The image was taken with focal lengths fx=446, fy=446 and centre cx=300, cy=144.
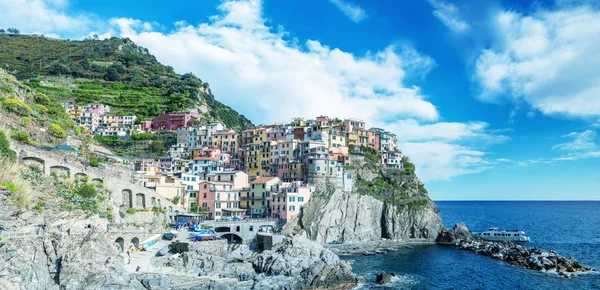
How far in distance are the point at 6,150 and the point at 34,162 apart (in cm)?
489

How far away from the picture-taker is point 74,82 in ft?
476

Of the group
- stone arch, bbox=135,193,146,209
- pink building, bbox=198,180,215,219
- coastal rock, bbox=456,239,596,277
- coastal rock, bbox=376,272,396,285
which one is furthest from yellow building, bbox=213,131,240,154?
coastal rock, bbox=376,272,396,285

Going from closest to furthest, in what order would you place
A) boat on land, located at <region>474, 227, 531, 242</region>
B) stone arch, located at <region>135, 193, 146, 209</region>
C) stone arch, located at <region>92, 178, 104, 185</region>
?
stone arch, located at <region>92, 178, 104, 185</region> < stone arch, located at <region>135, 193, 146, 209</region> < boat on land, located at <region>474, 227, 531, 242</region>

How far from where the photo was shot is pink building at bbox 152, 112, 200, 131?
11962 cm

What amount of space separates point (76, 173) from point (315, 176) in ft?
134

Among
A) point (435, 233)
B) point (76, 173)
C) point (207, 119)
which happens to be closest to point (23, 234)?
point (76, 173)

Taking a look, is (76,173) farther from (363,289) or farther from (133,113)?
(133,113)

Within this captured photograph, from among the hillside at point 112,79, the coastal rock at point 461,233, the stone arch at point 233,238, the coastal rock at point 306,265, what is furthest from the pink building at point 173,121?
the coastal rock at point 461,233

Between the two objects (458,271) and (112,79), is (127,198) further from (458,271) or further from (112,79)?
(112,79)

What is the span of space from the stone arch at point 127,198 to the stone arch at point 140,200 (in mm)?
1387

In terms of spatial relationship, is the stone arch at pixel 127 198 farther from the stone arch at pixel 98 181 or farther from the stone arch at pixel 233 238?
the stone arch at pixel 233 238

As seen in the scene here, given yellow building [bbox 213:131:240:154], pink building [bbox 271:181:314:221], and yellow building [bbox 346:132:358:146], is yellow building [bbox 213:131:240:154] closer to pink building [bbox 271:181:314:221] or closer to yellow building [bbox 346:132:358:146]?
yellow building [bbox 346:132:358:146]

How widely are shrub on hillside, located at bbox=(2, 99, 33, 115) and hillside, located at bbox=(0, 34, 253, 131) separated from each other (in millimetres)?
55642

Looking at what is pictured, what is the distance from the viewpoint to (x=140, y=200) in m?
62.8
